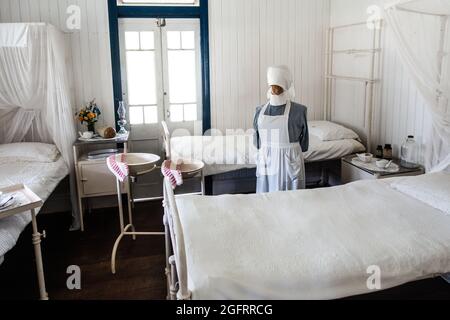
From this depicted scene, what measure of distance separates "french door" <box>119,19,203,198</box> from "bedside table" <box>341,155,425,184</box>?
1769 millimetres

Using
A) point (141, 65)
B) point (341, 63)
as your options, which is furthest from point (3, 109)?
point (341, 63)

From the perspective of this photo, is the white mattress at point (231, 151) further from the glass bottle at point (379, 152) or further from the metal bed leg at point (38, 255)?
the metal bed leg at point (38, 255)

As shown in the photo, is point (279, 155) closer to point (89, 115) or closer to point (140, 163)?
point (140, 163)

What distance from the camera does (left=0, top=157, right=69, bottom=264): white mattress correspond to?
8.48 feet

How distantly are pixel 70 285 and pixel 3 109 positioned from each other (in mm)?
1980

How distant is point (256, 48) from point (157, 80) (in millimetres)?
1202

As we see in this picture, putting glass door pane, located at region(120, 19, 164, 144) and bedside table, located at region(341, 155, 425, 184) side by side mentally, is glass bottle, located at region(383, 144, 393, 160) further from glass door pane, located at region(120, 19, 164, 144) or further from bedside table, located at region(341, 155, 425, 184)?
glass door pane, located at region(120, 19, 164, 144)

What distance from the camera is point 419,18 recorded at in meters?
3.02

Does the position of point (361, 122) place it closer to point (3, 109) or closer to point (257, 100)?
point (257, 100)

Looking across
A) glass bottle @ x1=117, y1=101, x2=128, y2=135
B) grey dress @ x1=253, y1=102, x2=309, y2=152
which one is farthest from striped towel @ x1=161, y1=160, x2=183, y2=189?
glass bottle @ x1=117, y1=101, x2=128, y2=135

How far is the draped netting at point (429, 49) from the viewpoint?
9.41ft

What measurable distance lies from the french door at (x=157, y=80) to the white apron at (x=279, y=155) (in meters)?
1.66

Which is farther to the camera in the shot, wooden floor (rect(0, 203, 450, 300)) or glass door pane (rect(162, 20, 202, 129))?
glass door pane (rect(162, 20, 202, 129))

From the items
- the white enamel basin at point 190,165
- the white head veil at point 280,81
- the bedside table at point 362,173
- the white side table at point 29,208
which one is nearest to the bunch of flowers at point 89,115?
the white enamel basin at point 190,165
